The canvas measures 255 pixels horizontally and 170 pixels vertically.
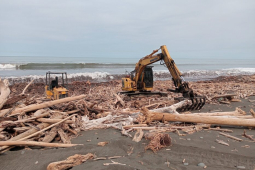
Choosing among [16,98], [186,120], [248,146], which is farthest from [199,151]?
[16,98]

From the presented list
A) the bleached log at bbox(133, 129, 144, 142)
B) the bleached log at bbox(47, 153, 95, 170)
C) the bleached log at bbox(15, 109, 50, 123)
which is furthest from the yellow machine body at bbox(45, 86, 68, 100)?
the bleached log at bbox(47, 153, 95, 170)

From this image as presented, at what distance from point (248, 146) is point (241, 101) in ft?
24.1

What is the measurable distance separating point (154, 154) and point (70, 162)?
5.93 feet

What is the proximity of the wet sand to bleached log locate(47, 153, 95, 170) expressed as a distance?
0.12m

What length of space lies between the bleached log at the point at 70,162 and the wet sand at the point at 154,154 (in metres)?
0.12

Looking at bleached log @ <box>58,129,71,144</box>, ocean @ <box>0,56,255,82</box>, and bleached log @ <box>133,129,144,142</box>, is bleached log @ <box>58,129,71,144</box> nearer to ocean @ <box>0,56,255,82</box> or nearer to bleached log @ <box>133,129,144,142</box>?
bleached log @ <box>133,129,144,142</box>

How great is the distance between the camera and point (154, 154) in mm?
4410

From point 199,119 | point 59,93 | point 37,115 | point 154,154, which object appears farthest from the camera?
point 59,93

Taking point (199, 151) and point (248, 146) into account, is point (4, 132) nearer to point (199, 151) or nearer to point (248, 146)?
point (199, 151)

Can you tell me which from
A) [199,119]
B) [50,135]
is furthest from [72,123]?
[199,119]

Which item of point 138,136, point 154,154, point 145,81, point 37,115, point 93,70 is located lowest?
point 154,154

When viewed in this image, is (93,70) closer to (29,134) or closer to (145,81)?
(145,81)

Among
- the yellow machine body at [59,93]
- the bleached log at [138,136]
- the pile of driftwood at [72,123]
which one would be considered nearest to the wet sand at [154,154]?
the bleached log at [138,136]

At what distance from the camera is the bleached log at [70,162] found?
145 inches
